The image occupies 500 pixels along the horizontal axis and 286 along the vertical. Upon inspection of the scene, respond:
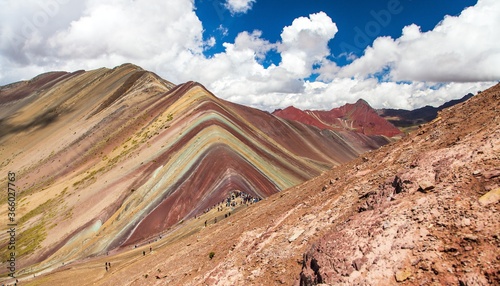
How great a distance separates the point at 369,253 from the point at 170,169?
1521 inches

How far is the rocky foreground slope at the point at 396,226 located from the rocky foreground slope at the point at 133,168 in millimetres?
21579

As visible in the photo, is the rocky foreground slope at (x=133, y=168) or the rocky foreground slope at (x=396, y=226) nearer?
the rocky foreground slope at (x=396, y=226)

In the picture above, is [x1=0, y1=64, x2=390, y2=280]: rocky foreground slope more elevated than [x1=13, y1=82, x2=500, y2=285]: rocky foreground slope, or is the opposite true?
[x1=0, y1=64, x2=390, y2=280]: rocky foreground slope

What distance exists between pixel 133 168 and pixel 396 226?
4648 cm

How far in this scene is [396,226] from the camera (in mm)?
8719

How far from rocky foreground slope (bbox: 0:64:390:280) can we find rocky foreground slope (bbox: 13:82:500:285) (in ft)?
70.8

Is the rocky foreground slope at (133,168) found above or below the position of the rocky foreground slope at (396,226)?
above

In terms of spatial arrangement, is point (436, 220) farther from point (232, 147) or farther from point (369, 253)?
point (232, 147)

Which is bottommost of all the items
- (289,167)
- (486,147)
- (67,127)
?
(486,147)

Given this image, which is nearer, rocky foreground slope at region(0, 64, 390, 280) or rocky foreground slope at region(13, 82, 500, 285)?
rocky foreground slope at region(13, 82, 500, 285)

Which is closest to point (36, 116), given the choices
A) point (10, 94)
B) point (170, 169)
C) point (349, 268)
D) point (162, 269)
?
point (10, 94)

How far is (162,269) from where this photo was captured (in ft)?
60.1

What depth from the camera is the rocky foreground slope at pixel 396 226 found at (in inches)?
292

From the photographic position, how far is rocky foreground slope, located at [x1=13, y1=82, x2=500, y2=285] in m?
7.42
